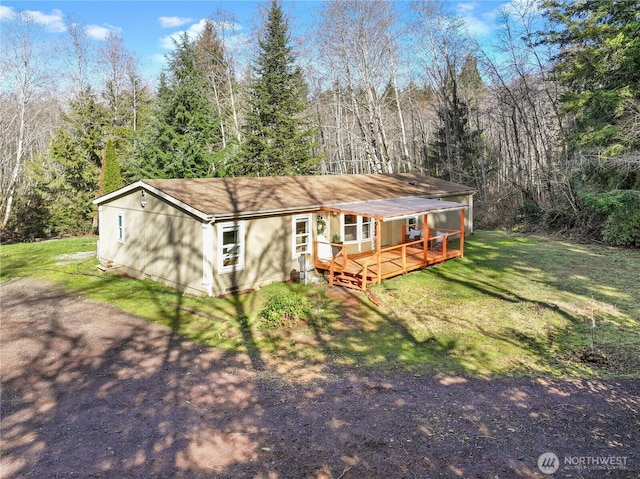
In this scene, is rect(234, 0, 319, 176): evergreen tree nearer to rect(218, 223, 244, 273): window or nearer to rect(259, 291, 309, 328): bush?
rect(218, 223, 244, 273): window

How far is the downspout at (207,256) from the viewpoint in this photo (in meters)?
11.8

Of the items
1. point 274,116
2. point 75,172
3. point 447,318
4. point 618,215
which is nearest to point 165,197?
point 447,318

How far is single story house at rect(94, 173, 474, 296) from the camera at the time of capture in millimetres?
12273

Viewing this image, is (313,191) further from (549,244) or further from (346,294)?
(549,244)

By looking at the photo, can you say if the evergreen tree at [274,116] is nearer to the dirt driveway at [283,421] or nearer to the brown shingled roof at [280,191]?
the brown shingled roof at [280,191]

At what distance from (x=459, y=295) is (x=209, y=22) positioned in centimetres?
2873

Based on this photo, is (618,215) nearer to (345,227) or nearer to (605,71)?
(605,71)

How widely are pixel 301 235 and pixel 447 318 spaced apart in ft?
18.4

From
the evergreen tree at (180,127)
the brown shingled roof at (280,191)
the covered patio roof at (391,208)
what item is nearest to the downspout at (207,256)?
the brown shingled roof at (280,191)

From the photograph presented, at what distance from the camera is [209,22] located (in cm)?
3117

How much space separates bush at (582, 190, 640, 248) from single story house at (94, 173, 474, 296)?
214 inches

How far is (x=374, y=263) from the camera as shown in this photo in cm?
1378

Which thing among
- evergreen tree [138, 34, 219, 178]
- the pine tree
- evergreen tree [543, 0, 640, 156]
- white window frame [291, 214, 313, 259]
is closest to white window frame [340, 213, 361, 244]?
white window frame [291, 214, 313, 259]

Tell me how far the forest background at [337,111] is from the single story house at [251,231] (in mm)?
7327
